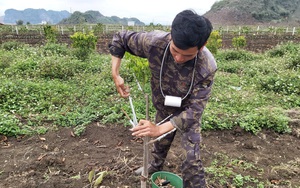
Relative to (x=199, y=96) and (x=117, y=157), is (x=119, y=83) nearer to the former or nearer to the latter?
(x=199, y=96)

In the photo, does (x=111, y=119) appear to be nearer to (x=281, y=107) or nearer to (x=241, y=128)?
(x=241, y=128)

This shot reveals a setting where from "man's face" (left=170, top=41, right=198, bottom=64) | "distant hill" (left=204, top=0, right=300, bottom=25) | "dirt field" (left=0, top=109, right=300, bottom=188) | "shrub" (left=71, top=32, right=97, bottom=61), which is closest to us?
"man's face" (left=170, top=41, right=198, bottom=64)

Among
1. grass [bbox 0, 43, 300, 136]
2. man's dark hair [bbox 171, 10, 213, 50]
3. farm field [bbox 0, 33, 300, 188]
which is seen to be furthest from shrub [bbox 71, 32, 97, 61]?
man's dark hair [bbox 171, 10, 213, 50]

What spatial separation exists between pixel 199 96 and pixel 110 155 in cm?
176

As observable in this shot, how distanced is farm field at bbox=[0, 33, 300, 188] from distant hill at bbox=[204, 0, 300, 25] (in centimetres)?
5231

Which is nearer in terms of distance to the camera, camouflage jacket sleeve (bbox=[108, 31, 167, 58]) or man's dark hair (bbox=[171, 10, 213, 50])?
man's dark hair (bbox=[171, 10, 213, 50])

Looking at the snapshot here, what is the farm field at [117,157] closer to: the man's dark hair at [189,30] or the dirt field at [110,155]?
the dirt field at [110,155]

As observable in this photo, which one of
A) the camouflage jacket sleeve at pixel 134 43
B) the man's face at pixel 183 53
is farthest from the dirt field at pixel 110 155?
the man's face at pixel 183 53

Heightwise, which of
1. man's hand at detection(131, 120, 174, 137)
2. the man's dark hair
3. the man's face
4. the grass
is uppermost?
the man's dark hair

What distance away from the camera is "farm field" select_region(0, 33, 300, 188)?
2.70 m

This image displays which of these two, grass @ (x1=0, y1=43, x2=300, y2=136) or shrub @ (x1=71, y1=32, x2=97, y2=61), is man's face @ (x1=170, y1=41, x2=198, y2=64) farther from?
shrub @ (x1=71, y1=32, x2=97, y2=61)

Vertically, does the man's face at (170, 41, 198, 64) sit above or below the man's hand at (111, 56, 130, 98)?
above

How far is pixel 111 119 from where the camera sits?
12.9 ft

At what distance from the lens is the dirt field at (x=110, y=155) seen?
2.57m
